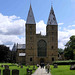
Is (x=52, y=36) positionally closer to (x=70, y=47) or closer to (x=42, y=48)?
(x=42, y=48)

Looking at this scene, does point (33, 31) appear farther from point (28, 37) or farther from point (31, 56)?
point (31, 56)

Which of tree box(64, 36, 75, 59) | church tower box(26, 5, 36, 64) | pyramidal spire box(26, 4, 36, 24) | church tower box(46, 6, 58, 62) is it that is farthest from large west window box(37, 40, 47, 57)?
tree box(64, 36, 75, 59)

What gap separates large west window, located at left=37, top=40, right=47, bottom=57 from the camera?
67.2m

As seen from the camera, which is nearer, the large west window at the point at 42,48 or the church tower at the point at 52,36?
the large west window at the point at 42,48

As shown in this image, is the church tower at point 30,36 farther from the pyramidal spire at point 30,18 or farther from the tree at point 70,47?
the tree at point 70,47

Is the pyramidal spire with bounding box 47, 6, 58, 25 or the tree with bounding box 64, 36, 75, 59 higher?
the pyramidal spire with bounding box 47, 6, 58, 25

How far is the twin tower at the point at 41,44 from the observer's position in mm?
66500

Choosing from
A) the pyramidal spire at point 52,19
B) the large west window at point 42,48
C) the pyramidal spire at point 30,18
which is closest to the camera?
the large west window at point 42,48

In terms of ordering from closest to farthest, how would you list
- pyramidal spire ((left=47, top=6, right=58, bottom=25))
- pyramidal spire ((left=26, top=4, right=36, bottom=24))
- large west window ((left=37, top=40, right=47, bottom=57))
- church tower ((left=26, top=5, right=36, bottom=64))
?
church tower ((left=26, top=5, right=36, bottom=64))
large west window ((left=37, top=40, right=47, bottom=57))
pyramidal spire ((left=26, top=4, right=36, bottom=24))
pyramidal spire ((left=47, top=6, right=58, bottom=25))

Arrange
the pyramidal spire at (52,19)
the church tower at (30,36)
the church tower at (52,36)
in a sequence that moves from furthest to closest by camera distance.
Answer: the pyramidal spire at (52,19) → the church tower at (52,36) → the church tower at (30,36)

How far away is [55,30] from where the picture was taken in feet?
224

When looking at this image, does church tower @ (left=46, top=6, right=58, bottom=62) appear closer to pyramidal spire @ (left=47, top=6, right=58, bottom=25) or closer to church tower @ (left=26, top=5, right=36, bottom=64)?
pyramidal spire @ (left=47, top=6, right=58, bottom=25)

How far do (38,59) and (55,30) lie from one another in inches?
484

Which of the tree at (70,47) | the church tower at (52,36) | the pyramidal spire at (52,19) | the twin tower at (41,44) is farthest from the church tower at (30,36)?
the tree at (70,47)
